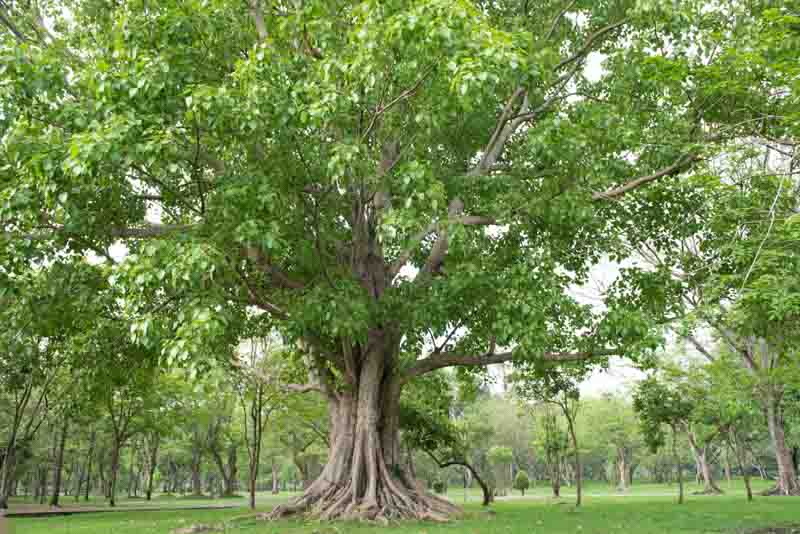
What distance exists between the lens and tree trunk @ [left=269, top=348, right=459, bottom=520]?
1277 centimetres

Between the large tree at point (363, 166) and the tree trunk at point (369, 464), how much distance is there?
59 millimetres

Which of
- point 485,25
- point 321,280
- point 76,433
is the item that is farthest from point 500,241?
point 76,433

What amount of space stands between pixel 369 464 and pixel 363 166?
23.1 ft

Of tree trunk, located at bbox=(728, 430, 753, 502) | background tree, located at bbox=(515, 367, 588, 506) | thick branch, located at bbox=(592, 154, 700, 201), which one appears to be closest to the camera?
thick branch, located at bbox=(592, 154, 700, 201)

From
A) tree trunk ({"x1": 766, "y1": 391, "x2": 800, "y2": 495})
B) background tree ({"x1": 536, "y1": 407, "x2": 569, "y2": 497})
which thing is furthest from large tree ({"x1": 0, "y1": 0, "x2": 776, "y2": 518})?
background tree ({"x1": 536, "y1": 407, "x2": 569, "y2": 497})

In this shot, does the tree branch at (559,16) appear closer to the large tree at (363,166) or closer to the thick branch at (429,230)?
the large tree at (363,166)

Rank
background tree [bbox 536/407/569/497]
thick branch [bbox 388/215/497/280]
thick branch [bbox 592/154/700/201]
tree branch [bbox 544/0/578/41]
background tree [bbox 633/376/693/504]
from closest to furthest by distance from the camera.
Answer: thick branch [bbox 388/215/497/280]
thick branch [bbox 592/154/700/201]
tree branch [bbox 544/0/578/41]
background tree [bbox 633/376/693/504]
background tree [bbox 536/407/569/497]

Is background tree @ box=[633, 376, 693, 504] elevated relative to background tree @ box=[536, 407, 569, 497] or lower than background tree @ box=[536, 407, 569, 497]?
elevated

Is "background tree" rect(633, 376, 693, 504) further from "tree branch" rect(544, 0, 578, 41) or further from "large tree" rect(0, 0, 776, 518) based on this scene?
"tree branch" rect(544, 0, 578, 41)

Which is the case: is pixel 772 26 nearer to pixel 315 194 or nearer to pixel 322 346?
pixel 315 194

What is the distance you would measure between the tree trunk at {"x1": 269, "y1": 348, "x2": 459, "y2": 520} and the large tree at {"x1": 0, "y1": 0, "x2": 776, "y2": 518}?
0.06 m

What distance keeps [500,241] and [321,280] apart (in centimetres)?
423

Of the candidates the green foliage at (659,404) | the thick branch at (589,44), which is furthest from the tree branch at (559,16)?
the green foliage at (659,404)

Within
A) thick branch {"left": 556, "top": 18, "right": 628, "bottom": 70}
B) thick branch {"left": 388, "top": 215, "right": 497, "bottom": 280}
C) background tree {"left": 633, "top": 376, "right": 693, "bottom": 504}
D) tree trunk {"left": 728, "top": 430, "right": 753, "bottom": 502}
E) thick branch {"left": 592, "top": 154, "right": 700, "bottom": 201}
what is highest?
thick branch {"left": 556, "top": 18, "right": 628, "bottom": 70}
